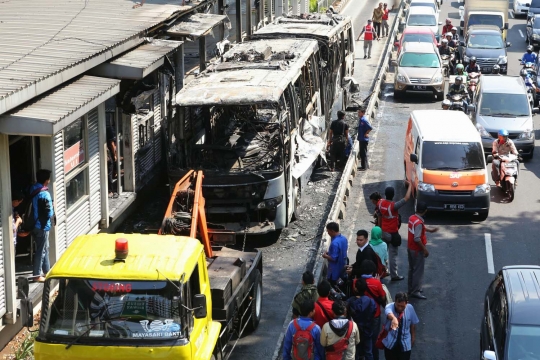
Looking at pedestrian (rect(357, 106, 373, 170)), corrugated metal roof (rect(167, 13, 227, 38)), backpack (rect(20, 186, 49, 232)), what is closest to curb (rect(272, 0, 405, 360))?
pedestrian (rect(357, 106, 373, 170))

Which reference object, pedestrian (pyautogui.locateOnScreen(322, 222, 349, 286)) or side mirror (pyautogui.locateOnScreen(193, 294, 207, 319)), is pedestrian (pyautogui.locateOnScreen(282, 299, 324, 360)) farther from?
pedestrian (pyautogui.locateOnScreen(322, 222, 349, 286))

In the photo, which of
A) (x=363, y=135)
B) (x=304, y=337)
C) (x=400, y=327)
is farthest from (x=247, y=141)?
(x=304, y=337)

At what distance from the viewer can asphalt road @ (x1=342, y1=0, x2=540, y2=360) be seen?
13406 millimetres

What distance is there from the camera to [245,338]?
13008mm

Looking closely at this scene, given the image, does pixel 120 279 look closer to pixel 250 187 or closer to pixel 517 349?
pixel 517 349

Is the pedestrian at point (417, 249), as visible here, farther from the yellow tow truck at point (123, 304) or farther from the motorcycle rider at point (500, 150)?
the motorcycle rider at point (500, 150)

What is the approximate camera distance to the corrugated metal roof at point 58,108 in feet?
38.1

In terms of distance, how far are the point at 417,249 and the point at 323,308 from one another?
13.1 ft

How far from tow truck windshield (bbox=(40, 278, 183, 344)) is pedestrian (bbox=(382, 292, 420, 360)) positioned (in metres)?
2.97

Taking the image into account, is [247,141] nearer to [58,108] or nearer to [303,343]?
[58,108]

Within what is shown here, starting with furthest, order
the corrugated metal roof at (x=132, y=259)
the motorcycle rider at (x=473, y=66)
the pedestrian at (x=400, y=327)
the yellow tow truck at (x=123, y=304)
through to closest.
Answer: the motorcycle rider at (x=473, y=66), the pedestrian at (x=400, y=327), the corrugated metal roof at (x=132, y=259), the yellow tow truck at (x=123, y=304)

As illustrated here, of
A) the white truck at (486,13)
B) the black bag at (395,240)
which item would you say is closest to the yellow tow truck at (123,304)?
the black bag at (395,240)

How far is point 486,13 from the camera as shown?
42438 millimetres

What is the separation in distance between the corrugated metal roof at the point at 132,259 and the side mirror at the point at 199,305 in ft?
0.85
